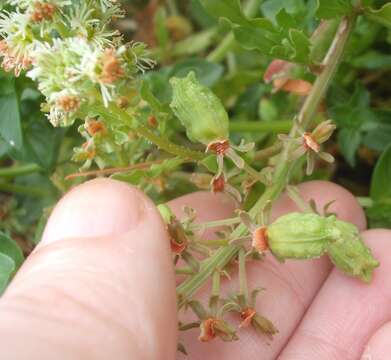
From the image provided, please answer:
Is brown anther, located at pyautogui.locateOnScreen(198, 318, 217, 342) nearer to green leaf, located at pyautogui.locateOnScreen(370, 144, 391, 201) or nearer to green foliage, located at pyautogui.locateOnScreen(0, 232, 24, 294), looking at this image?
green foliage, located at pyautogui.locateOnScreen(0, 232, 24, 294)

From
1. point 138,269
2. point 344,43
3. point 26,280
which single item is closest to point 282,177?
point 344,43

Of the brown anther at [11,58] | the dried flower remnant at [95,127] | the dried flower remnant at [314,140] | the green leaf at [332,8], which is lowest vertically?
the dried flower remnant at [314,140]

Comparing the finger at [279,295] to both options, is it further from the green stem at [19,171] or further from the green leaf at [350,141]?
the green stem at [19,171]

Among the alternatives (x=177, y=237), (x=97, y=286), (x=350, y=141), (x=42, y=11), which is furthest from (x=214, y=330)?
(x=350, y=141)

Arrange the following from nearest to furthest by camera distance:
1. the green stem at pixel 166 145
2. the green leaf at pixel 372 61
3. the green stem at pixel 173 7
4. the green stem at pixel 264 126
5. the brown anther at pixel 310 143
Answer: the green stem at pixel 166 145
the brown anther at pixel 310 143
the green stem at pixel 264 126
the green leaf at pixel 372 61
the green stem at pixel 173 7

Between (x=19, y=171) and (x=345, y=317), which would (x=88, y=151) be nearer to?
(x=19, y=171)

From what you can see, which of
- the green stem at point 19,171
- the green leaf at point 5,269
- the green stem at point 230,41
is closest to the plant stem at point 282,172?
the green leaf at point 5,269

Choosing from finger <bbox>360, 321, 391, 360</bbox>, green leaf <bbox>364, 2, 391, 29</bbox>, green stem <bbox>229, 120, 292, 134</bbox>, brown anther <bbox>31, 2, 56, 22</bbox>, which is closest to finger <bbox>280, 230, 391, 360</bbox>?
finger <bbox>360, 321, 391, 360</bbox>
